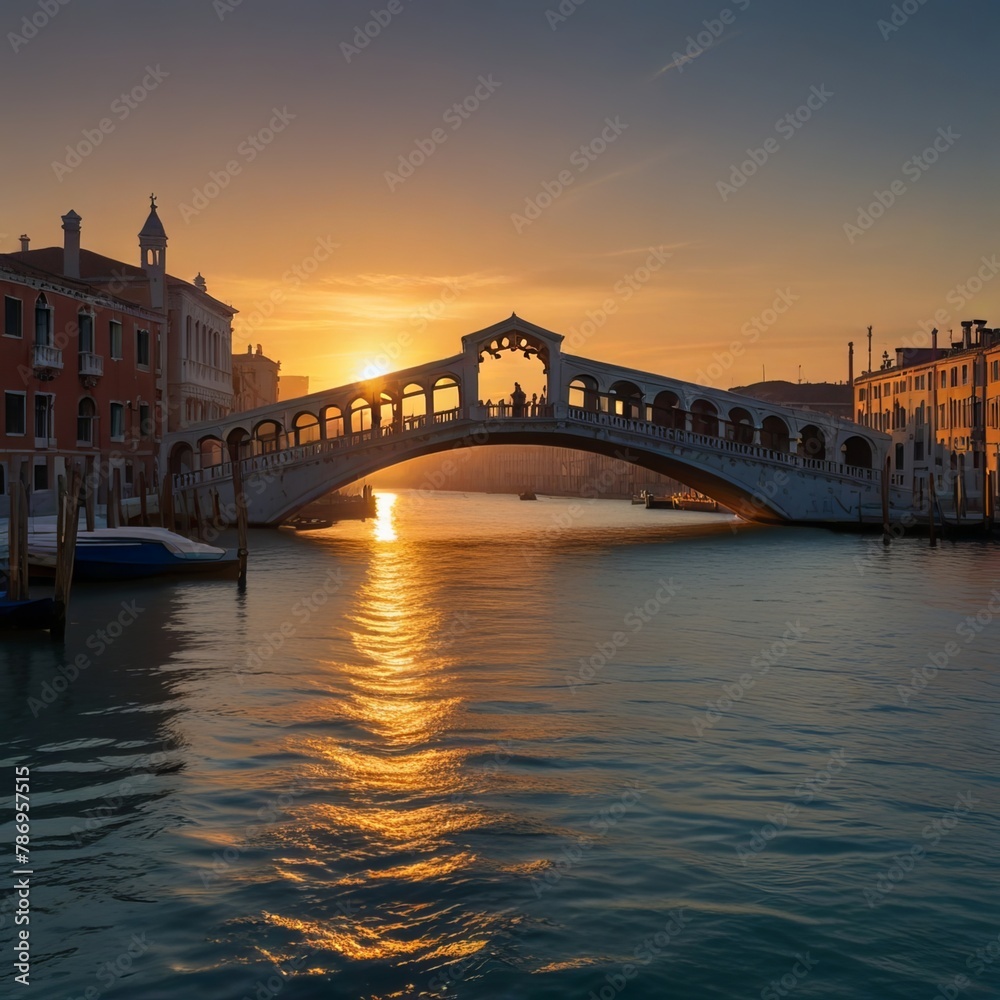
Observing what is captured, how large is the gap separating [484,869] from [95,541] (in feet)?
45.3

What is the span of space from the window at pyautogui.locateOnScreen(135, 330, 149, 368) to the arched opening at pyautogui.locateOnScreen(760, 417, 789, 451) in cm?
1785

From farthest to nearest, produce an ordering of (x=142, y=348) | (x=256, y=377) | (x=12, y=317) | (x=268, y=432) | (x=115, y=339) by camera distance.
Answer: (x=256, y=377) → (x=268, y=432) → (x=142, y=348) → (x=115, y=339) → (x=12, y=317)

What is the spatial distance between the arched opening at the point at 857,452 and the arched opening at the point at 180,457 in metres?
19.0

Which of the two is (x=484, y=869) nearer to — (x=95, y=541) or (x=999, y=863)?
(x=999, y=863)

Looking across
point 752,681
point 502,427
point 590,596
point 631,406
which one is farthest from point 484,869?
point 631,406

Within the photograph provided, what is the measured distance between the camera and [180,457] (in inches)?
1309

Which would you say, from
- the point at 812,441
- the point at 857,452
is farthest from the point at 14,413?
the point at 857,452

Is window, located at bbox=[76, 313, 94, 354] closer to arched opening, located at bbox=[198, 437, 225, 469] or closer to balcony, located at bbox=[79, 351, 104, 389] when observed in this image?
balcony, located at bbox=[79, 351, 104, 389]

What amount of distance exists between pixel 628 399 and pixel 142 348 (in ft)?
45.1

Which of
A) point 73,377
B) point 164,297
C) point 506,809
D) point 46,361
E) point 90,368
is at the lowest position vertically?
point 506,809

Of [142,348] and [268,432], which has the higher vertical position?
[142,348]

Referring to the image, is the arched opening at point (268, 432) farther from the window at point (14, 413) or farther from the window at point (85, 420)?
the window at point (14, 413)

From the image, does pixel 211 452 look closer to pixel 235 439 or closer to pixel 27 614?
pixel 235 439

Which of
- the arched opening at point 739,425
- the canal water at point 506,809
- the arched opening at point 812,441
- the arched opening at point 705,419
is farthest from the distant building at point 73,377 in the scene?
the arched opening at point 812,441
